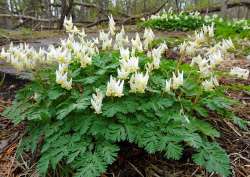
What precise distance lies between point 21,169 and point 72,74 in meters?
0.91

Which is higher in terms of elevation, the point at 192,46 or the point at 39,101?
the point at 192,46

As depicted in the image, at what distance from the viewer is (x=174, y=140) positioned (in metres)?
Answer: 2.57

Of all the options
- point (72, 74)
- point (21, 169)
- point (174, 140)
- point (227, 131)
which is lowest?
point (21, 169)

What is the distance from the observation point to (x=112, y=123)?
2.71m

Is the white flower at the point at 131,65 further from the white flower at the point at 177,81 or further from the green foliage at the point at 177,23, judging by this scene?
the green foliage at the point at 177,23

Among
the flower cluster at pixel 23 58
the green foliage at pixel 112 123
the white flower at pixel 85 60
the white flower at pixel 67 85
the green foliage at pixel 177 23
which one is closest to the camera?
the green foliage at pixel 112 123

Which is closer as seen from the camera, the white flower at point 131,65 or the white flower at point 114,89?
the white flower at point 114,89

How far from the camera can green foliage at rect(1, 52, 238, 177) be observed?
258cm

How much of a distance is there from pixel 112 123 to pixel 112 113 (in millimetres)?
123

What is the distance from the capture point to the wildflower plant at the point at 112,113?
260 cm

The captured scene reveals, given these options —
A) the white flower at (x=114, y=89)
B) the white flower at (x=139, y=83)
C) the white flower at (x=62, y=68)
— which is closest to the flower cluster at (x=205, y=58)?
the white flower at (x=139, y=83)

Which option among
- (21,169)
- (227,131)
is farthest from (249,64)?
(21,169)

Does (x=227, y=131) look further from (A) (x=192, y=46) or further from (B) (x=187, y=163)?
(A) (x=192, y=46)

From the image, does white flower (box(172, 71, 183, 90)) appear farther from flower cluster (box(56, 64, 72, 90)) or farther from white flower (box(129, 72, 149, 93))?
flower cluster (box(56, 64, 72, 90))
